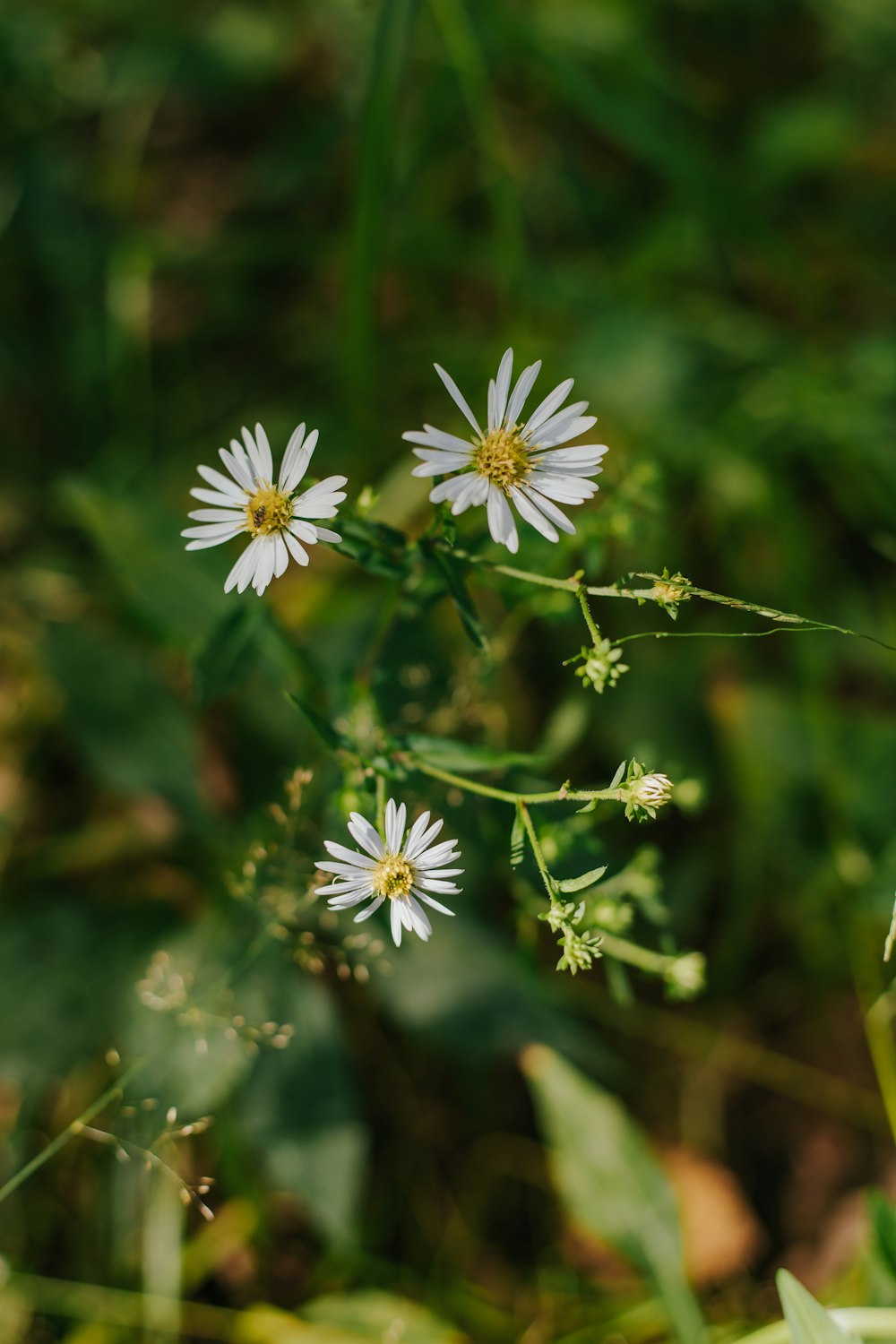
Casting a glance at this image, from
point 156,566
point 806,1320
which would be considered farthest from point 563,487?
point 806,1320

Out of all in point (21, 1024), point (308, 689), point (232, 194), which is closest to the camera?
Answer: point (308, 689)

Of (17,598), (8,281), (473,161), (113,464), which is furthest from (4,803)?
(473,161)

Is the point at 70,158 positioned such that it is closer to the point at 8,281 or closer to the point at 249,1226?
the point at 8,281

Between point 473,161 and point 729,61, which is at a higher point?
point 729,61

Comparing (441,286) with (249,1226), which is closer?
(249,1226)

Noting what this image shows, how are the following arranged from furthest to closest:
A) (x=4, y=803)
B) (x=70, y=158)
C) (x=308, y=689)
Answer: (x=70, y=158) < (x=4, y=803) < (x=308, y=689)

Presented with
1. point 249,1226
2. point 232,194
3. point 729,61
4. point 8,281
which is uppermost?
point 729,61

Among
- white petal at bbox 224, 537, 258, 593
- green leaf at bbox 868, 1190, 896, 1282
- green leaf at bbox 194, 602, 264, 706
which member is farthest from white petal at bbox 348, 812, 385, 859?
green leaf at bbox 868, 1190, 896, 1282
